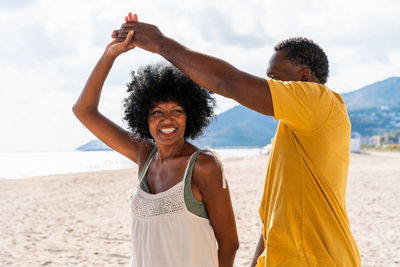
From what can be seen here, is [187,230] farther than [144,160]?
No

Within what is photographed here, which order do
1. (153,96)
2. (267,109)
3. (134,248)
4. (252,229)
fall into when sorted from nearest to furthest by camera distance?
1. (267,109)
2. (134,248)
3. (153,96)
4. (252,229)

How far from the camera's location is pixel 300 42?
1.65 metres

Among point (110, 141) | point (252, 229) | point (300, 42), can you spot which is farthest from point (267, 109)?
point (252, 229)

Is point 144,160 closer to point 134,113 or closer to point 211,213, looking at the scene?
point 134,113

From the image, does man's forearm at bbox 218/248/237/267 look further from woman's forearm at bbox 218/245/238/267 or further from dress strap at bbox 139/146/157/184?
dress strap at bbox 139/146/157/184

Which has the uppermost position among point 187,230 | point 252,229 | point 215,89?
point 215,89

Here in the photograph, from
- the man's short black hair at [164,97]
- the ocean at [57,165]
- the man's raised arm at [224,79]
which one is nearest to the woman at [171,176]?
the man's short black hair at [164,97]

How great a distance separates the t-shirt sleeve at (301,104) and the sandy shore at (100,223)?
14.6ft

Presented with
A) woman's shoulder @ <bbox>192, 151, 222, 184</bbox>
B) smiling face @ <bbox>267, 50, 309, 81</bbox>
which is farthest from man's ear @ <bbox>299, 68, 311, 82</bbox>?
woman's shoulder @ <bbox>192, 151, 222, 184</bbox>

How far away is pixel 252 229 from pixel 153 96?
19.9 feet

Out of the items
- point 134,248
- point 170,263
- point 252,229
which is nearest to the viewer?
point 170,263

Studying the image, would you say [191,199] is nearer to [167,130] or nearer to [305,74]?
[167,130]

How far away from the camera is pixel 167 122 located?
1.99 metres

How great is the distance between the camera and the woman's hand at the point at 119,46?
1.59 m
